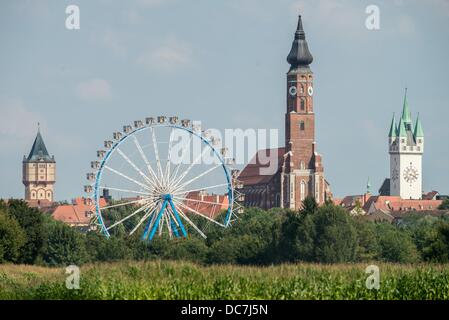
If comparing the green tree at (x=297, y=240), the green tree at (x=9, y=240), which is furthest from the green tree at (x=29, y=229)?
the green tree at (x=297, y=240)

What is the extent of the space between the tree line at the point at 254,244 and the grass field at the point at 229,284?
26.9m

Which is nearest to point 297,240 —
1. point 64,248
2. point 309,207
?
point 309,207

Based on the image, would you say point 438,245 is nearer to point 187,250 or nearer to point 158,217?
point 187,250

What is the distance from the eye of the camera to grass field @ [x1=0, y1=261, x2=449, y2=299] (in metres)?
51.8

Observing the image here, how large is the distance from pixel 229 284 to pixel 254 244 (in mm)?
46160

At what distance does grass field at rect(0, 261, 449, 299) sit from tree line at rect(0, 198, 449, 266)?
26.9 metres

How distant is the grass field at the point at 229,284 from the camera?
51.8 meters

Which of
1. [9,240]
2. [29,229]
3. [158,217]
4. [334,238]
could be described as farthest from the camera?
[158,217]

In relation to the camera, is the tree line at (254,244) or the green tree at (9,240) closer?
the green tree at (9,240)

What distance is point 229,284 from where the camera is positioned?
53.5 m

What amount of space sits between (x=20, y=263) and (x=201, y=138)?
27692mm

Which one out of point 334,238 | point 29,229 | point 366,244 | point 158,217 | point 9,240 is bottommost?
point 366,244

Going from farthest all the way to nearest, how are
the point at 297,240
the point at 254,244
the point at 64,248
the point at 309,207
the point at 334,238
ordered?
1. the point at 309,207
2. the point at 64,248
3. the point at 254,244
4. the point at 334,238
5. the point at 297,240

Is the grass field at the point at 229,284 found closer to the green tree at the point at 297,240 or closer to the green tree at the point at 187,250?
the green tree at the point at 297,240
